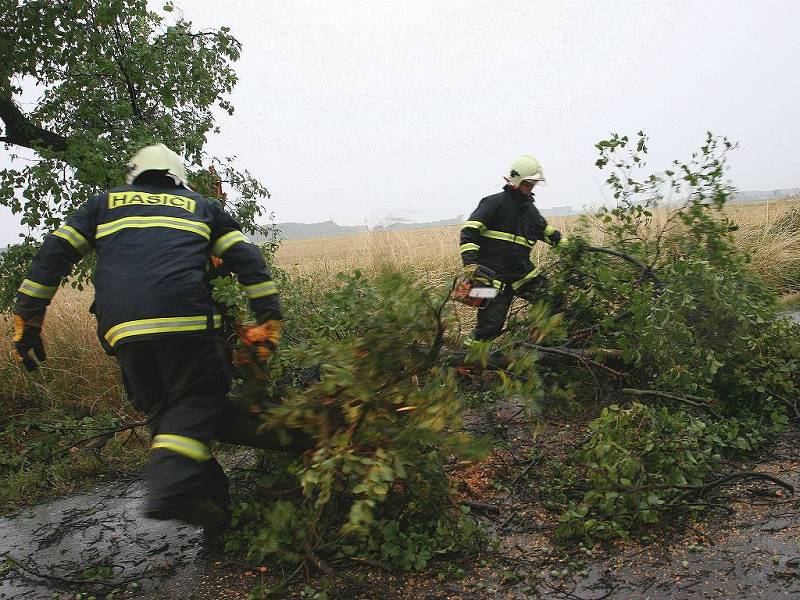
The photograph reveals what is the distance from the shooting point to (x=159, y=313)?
2488 millimetres

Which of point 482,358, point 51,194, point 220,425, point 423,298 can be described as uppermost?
point 51,194

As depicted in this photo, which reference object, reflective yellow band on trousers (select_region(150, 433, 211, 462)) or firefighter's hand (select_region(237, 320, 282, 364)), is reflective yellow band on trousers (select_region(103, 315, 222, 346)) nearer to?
firefighter's hand (select_region(237, 320, 282, 364))

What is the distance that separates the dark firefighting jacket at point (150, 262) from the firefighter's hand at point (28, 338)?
0.06 m

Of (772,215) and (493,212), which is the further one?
(772,215)

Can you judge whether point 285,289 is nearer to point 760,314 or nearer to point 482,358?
point 482,358

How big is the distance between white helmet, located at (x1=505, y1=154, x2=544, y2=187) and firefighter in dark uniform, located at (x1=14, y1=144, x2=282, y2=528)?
2712 mm

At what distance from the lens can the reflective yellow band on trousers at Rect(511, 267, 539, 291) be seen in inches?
187

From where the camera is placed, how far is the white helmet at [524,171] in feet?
16.3

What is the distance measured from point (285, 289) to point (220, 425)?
2.04m

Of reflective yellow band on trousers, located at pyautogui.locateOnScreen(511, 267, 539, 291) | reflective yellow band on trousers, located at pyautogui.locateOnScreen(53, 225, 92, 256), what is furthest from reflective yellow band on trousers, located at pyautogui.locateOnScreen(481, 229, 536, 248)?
reflective yellow band on trousers, located at pyautogui.locateOnScreen(53, 225, 92, 256)

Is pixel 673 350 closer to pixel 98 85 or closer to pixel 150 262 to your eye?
pixel 150 262

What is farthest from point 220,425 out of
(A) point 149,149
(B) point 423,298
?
(A) point 149,149

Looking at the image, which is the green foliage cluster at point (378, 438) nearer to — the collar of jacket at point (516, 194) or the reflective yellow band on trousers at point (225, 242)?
the reflective yellow band on trousers at point (225, 242)

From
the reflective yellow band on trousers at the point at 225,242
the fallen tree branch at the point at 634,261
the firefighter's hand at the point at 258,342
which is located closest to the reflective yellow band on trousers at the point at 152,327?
the firefighter's hand at the point at 258,342
